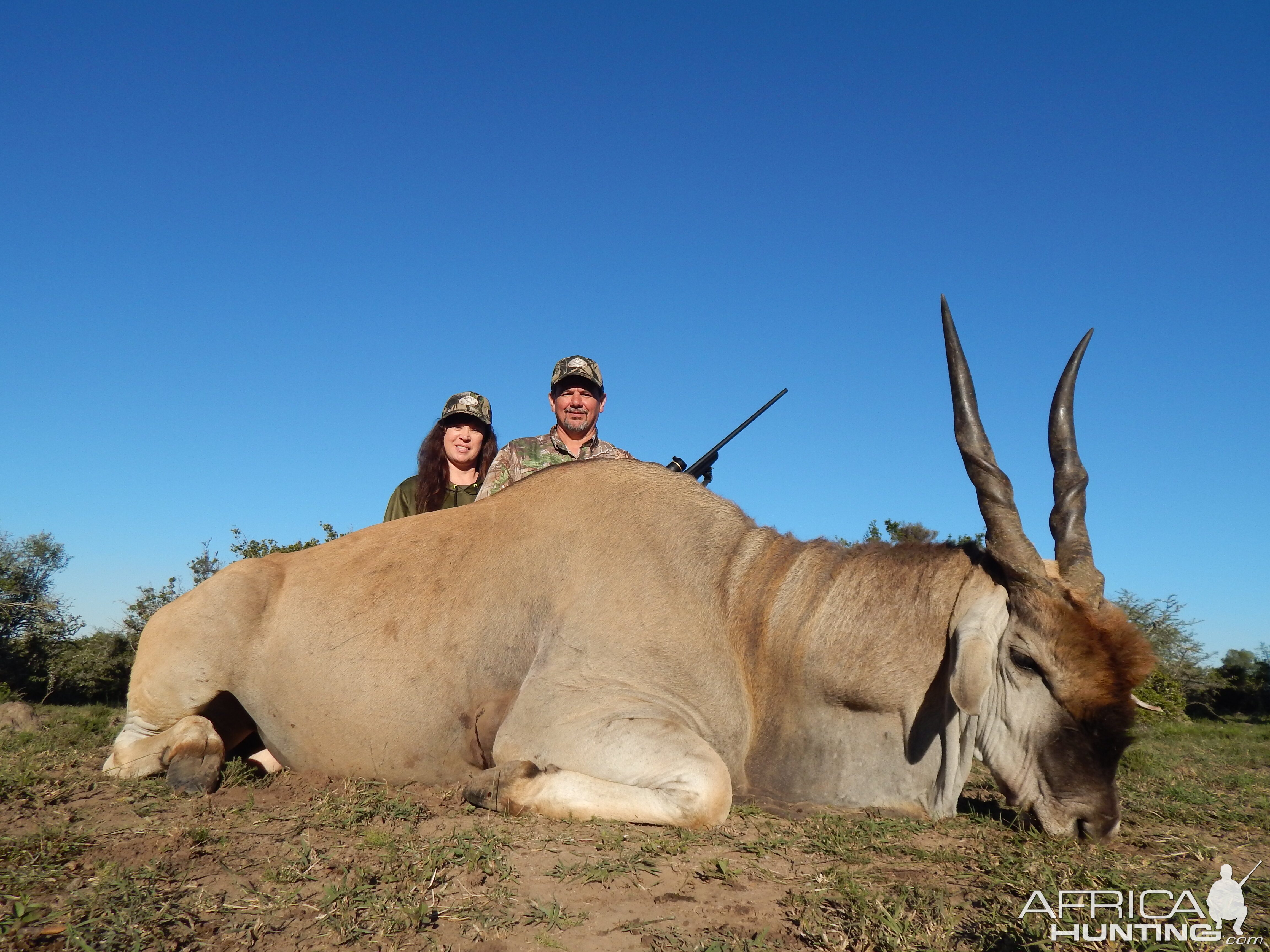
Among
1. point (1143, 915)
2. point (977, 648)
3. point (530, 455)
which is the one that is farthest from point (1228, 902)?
point (530, 455)

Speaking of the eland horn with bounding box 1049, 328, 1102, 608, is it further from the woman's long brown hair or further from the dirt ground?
the woman's long brown hair

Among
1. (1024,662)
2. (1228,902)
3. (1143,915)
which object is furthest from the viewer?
(1024,662)

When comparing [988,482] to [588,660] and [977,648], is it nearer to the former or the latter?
[977,648]

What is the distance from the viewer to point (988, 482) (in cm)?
453

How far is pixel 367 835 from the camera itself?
142 inches

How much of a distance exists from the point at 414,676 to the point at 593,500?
141 cm

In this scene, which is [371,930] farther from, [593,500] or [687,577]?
[593,500]

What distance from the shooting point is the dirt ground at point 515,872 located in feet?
8.61

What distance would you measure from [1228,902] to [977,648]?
133cm

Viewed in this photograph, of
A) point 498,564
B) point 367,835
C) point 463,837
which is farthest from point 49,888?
point 498,564

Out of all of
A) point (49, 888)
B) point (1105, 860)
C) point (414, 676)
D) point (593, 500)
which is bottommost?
point (49, 888)

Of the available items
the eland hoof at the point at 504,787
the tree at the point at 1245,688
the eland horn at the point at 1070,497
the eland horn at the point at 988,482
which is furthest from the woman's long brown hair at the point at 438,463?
the tree at the point at 1245,688

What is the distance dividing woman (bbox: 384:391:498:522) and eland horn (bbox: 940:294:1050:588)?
4.66 m

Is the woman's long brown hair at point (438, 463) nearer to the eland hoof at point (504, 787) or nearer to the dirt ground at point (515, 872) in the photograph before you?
the dirt ground at point (515, 872)
